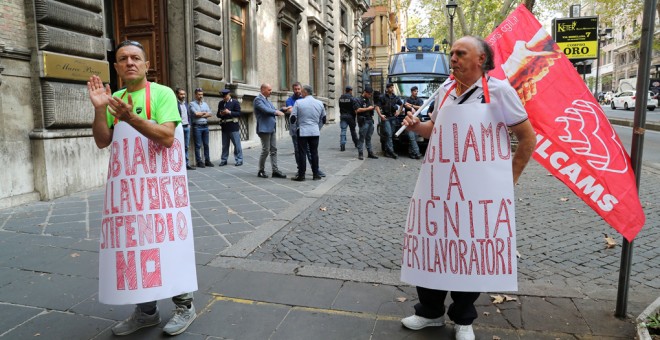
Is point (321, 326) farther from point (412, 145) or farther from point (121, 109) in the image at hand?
point (412, 145)

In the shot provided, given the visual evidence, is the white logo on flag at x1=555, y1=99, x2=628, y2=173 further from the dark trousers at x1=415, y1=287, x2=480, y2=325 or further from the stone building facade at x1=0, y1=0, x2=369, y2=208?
the stone building facade at x1=0, y1=0, x2=369, y2=208

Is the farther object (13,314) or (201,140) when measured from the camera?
(201,140)

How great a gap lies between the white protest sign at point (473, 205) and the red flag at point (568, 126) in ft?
1.43

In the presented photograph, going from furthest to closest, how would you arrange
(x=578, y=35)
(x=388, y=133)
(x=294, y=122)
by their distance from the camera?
(x=578, y=35)
(x=388, y=133)
(x=294, y=122)

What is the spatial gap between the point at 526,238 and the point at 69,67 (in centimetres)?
664

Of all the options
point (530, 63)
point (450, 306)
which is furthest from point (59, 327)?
point (530, 63)

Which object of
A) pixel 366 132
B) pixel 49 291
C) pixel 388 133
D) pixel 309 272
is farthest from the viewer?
pixel 388 133

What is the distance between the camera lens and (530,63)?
3033mm

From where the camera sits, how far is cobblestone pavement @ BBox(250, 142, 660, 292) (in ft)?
13.3

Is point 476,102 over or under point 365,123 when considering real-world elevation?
over

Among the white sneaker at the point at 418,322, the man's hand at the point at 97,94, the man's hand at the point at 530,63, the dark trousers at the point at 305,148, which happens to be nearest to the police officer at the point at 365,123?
the dark trousers at the point at 305,148

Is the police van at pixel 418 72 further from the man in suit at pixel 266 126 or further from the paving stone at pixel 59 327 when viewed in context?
the paving stone at pixel 59 327

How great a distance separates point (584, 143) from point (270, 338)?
7.13ft

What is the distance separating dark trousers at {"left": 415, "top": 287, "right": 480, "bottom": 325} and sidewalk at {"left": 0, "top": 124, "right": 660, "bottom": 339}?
13 cm
